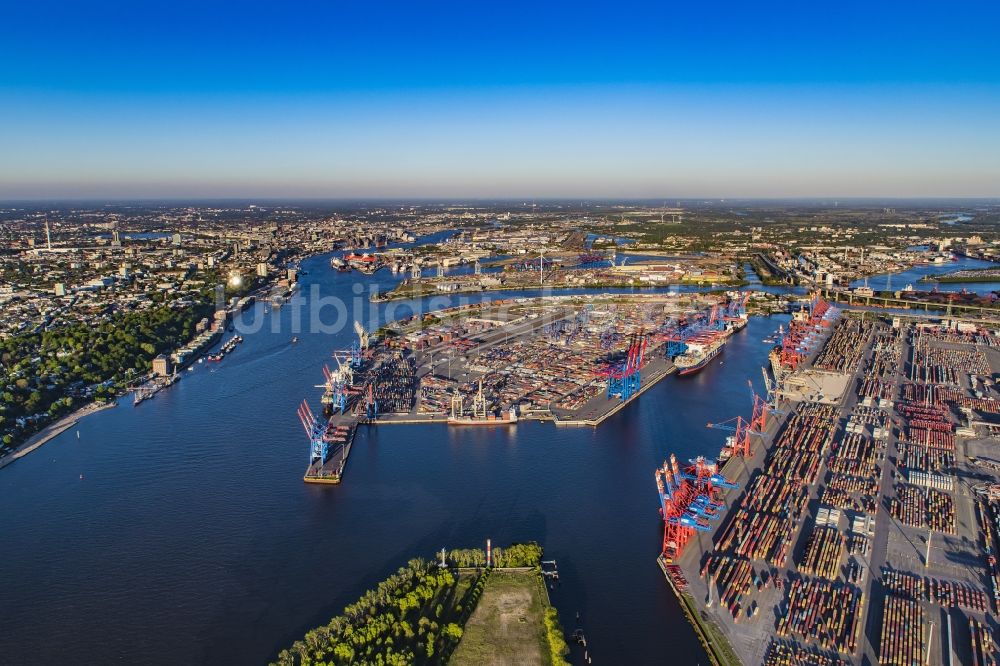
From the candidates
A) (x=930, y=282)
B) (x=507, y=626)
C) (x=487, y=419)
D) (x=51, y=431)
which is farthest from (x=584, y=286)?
(x=507, y=626)

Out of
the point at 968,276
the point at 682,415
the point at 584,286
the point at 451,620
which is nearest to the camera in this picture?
the point at 451,620

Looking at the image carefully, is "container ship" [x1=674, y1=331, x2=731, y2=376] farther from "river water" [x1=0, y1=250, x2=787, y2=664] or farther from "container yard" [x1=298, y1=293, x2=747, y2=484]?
"river water" [x1=0, y1=250, x2=787, y2=664]

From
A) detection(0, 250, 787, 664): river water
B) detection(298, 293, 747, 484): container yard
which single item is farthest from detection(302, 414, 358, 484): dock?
detection(0, 250, 787, 664): river water

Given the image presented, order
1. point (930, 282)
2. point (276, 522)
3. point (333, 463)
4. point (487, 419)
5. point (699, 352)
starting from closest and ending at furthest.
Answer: point (276, 522) → point (333, 463) → point (487, 419) → point (699, 352) → point (930, 282)

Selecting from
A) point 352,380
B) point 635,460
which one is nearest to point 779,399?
point 635,460

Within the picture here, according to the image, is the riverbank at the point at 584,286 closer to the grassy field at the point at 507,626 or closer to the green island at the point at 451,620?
the green island at the point at 451,620

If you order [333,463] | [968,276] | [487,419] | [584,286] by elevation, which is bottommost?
[333,463]

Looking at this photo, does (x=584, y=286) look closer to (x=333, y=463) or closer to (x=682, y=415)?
(x=682, y=415)
